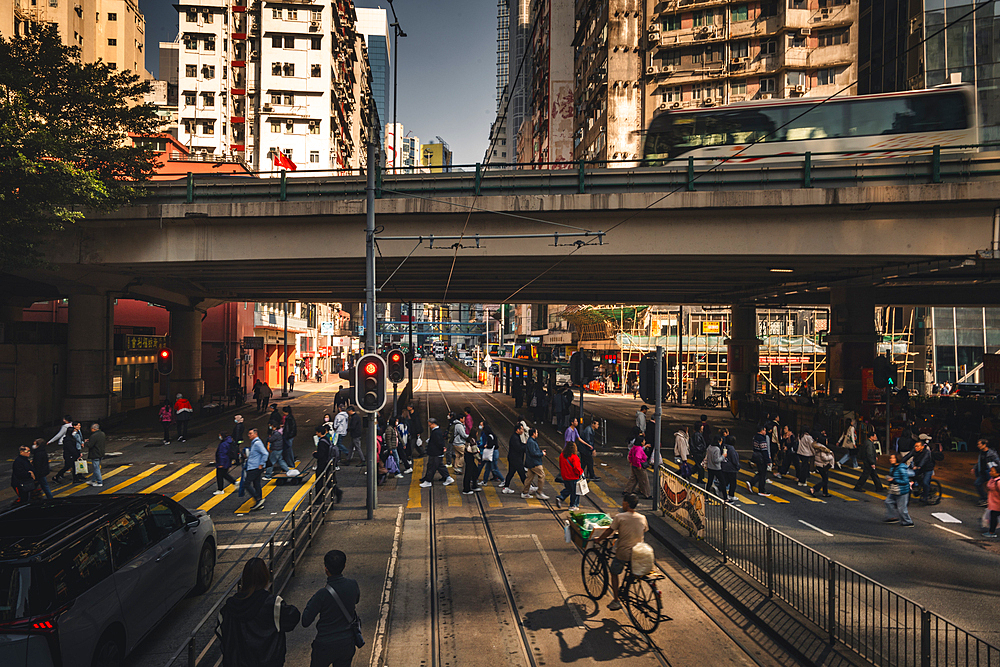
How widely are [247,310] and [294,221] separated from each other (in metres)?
32.7

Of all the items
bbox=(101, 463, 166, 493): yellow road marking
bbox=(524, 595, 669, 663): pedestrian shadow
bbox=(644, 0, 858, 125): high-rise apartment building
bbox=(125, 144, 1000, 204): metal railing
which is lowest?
bbox=(101, 463, 166, 493): yellow road marking

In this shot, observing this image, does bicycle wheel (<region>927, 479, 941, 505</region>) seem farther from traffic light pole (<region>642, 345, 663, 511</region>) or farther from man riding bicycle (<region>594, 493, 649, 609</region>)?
man riding bicycle (<region>594, 493, 649, 609</region>)

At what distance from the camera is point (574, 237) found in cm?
1875

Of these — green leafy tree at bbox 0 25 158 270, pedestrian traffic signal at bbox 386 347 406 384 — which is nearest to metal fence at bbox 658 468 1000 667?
pedestrian traffic signal at bbox 386 347 406 384

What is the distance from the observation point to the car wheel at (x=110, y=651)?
5469mm

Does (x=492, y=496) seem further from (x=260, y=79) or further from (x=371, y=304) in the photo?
(x=260, y=79)

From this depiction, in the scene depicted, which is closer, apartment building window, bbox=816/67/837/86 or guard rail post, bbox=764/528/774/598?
guard rail post, bbox=764/528/774/598

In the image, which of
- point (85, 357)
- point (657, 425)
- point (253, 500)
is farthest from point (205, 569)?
point (85, 357)

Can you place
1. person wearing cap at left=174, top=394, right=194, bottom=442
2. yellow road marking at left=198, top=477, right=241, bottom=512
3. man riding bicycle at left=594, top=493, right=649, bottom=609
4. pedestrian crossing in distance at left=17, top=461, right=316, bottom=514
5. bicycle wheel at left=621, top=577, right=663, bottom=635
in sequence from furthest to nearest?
person wearing cap at left=174, top=394, right=194, bottom=442
pedestrian crossing in distance at left=17, top=461, right=316, bottom=514
yellow road marking at left=198, top=477, right=241, bottom=512
man riding bicycle at left=594, top=493, right=649, bottom=609
bicycle wheel at left=621, top=577, right=663, bottom=635

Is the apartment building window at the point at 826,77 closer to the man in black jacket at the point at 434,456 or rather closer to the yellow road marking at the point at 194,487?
the man in black jacket at the point at 434,456

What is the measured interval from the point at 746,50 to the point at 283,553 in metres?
57.9

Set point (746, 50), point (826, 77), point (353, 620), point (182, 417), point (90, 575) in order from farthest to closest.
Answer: point (746, 50) < point (826, 77) < point (182, 417) < point (90, 575) < point (353, 620)

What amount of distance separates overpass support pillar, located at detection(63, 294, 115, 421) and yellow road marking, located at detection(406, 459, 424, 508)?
15.5 metres

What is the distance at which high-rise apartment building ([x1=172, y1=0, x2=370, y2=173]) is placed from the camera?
6875cm
